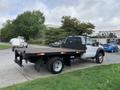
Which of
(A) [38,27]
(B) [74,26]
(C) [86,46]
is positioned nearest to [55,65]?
(C) [86,46]

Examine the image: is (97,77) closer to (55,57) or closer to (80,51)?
(55,57)

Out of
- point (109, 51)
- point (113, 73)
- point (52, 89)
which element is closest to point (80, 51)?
point (113, 73)

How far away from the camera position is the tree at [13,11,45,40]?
66.4 m

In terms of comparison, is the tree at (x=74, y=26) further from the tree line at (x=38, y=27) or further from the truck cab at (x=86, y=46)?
the truck cab at (x=86, y=46)

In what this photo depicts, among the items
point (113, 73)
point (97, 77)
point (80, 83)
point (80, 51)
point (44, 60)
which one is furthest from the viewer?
point (80, 51)

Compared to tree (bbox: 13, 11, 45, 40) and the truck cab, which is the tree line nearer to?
tree (bbox: 13, 11, 45, 40)

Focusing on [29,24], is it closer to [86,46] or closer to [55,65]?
[86,46]

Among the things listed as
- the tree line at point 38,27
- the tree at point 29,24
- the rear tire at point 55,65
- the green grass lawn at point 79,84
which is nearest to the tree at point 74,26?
the tree line at point 38,27

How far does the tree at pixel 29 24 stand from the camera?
66.4 metres

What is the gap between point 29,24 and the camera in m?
66.9

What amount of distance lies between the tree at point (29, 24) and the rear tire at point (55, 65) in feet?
187

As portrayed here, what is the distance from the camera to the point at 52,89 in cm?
662

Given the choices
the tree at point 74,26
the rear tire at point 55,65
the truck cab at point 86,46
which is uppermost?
the tree at point 74,26

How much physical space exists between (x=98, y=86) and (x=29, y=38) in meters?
63.1
